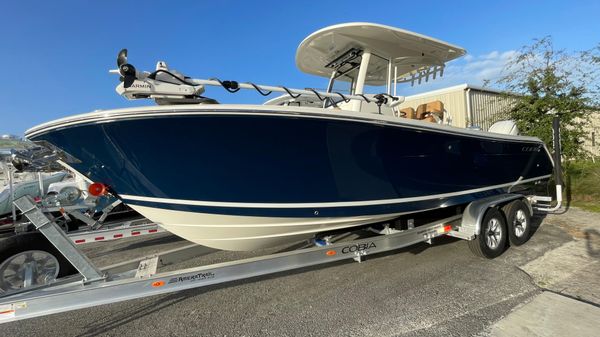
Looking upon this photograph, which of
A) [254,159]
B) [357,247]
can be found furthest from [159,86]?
[357,247]

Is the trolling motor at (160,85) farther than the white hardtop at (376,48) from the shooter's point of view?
No

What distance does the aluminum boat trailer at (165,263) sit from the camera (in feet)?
7.57

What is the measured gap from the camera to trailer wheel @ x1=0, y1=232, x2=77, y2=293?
314 cm

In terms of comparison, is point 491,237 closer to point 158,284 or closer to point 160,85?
point 158,284

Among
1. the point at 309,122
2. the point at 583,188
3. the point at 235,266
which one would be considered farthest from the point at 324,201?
the point at 583,188

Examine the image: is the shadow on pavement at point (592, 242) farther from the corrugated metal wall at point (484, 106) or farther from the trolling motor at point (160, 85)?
the corrugated metal wall at point (484, 106)

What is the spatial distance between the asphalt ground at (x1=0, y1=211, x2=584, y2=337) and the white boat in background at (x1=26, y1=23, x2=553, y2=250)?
1.95 ft

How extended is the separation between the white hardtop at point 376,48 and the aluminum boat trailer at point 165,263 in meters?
2.08

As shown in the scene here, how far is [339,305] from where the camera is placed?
3.03 meters

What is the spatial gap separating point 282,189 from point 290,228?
1.49 feet

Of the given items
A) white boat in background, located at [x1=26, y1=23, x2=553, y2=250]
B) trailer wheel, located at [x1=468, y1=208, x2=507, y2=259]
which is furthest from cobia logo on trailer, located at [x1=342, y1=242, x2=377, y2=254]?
trailer wheel, located at [x1=468, y1=208, x2=507, y2=259]

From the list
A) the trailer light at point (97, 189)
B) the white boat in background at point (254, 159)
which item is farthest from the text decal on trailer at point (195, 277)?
the trailer light at point (97, 189)

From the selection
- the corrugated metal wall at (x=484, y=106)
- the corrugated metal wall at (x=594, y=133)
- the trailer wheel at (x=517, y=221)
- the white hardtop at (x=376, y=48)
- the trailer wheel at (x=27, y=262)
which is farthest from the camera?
the corrugated metal wall at (x=484, y=106)

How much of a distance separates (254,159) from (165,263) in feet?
5.43
